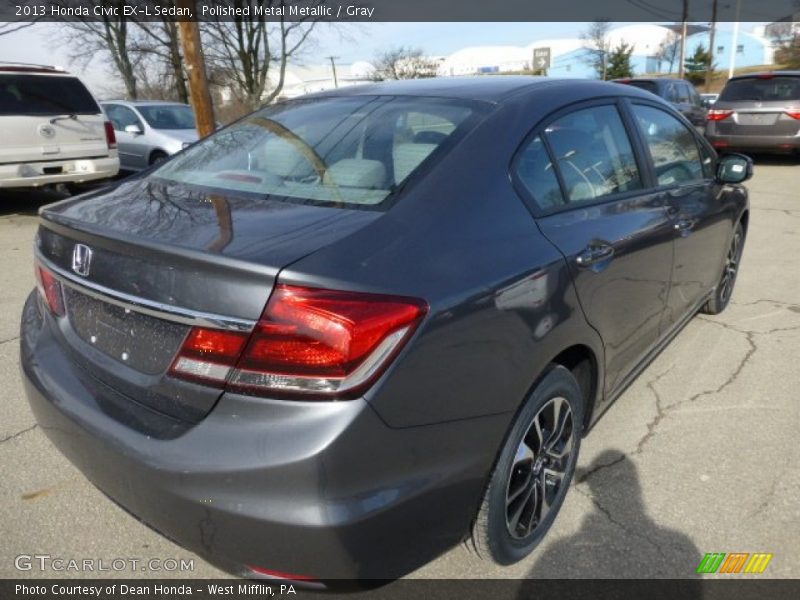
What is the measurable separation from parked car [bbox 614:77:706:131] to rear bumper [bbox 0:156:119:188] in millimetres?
9881

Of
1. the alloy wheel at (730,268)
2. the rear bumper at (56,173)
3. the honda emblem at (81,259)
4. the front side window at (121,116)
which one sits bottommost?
the alloy wheel at (730,268)

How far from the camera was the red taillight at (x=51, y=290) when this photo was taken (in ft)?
6.53

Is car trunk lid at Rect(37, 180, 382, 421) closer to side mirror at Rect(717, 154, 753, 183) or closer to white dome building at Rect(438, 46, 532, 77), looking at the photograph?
side mirror at Rect(717, 154, 753, 183)

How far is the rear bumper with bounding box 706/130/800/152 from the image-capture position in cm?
1122

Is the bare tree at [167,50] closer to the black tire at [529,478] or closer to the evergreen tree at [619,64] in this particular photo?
the black tire at [529,478]

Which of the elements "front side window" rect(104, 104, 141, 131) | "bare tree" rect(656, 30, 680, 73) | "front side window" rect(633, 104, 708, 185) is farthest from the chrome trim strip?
"bare tree" rect(656, 30, 680, 73)

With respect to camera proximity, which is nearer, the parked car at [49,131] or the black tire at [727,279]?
the black tire at [727,279]

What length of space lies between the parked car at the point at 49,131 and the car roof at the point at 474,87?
6051mm

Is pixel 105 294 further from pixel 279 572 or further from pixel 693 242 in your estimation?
pixel 693 242

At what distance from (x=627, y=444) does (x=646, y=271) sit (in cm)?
82

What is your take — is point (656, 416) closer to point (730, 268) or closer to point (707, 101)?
point (730, 268)

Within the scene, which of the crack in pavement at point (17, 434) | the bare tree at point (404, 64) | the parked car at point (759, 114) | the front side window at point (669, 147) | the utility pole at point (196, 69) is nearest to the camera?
the crack in pavement at point (17, 434)

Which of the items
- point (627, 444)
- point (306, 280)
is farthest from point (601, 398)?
point (306, 280)

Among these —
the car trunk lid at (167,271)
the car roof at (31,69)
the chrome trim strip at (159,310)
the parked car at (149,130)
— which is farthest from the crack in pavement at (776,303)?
the parked car at (149,130)
